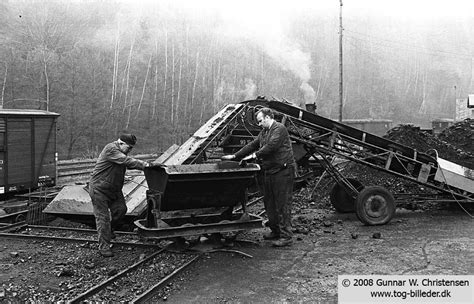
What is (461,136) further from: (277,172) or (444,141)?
(277,172)

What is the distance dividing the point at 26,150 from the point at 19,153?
271 mm

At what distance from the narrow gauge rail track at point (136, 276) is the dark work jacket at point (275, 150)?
5.71 feet

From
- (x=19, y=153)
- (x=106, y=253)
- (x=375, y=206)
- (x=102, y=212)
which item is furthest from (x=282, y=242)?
(x=19, y=153)

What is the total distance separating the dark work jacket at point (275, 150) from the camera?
665 cm

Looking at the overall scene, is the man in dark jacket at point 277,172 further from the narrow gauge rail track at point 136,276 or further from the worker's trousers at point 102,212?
the worker's trousers at point 102,212

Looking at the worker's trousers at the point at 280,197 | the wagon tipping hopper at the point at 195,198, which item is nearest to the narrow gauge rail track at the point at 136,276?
the wagon tipping hopper at the point at 195,198

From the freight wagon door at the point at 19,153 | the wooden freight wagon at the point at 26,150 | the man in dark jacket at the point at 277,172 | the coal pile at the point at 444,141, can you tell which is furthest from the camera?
the coal pile at the point at 444,141

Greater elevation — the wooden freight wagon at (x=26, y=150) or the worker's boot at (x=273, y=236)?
the wooden freight wagon at (x=26, y=150)

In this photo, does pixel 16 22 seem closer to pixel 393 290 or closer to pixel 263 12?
pixel 263 12

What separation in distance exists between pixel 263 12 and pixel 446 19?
67.8 metres

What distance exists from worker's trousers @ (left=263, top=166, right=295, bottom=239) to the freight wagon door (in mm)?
7661

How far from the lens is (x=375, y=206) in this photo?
8.32 meters

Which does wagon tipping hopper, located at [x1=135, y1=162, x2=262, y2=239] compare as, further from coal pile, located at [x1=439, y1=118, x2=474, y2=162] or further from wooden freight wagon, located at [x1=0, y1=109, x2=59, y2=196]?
coal pile, located at [x1=439, y1=118, x2=474, y2=162]

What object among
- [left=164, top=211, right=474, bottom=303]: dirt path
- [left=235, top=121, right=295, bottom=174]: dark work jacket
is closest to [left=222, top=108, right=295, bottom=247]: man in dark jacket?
[left=235, top=121, right=295, bottom=174]: dark work jacket
